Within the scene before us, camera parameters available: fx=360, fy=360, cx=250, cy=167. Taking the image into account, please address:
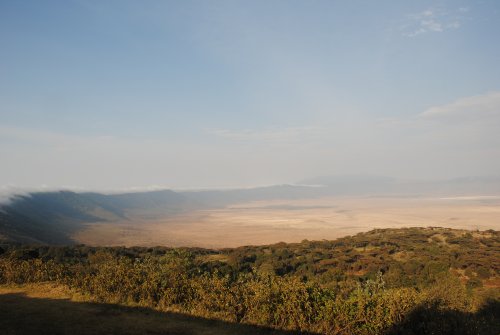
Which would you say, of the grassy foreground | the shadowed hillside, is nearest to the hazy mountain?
the grassy foreground

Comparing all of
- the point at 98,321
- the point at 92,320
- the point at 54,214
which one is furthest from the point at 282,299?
the point at 54,214

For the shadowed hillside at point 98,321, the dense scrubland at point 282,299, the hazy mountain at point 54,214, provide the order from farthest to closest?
the hazy mountain at point 54,214
the dense scrubland at point 282,299
the shadowed hillside at point 98,321

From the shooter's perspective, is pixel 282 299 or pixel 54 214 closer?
pixel 282 299

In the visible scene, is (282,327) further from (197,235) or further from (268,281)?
(197,235)

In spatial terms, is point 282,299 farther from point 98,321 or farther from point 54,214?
point 54,214

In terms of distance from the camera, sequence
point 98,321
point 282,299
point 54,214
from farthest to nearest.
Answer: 1. point 54,214
2. point 282,299
3. point 98,321

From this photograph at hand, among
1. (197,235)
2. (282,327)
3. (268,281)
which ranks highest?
(268,281)

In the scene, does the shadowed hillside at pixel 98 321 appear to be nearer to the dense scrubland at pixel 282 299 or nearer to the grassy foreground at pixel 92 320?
the grassy foreground at pixel 92 320

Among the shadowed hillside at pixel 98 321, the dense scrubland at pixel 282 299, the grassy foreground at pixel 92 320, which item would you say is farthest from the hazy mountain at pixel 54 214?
the shadowed hillside at pixel 98 321

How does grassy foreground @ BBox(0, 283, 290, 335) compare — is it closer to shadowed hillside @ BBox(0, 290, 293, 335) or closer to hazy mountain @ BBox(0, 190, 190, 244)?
shadowed hillside @ BBox(0, 290, 293, 335)

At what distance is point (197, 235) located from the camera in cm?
7481

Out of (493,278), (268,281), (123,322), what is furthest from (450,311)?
(493,278)

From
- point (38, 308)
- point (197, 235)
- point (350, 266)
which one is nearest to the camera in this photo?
point (38, 308)

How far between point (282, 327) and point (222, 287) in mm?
2627
